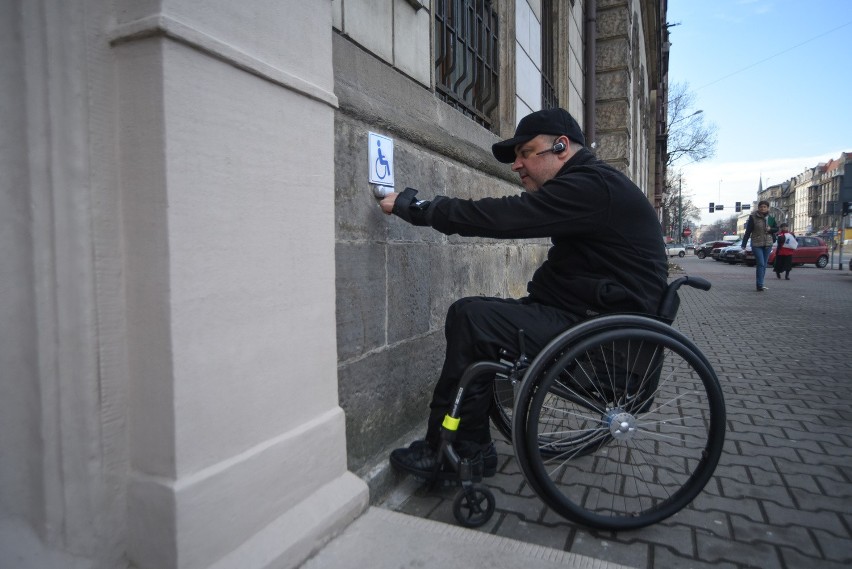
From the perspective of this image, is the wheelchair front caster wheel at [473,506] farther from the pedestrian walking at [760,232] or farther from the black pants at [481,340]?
the pedestrian walking at [760,232]

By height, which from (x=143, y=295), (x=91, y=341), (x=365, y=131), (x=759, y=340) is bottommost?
(x=759, y=340)

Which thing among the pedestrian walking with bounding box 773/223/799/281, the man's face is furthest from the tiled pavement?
the pedestrian walking with bounding box 773/223/799/281

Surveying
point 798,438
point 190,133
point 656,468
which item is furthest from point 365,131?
point 798,438

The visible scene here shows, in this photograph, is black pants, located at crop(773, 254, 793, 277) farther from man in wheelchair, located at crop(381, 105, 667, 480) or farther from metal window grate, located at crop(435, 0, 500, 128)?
man in wheelchair, located at crop(381, 105, 667, 480)

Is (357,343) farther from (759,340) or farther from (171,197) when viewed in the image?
(759,340)

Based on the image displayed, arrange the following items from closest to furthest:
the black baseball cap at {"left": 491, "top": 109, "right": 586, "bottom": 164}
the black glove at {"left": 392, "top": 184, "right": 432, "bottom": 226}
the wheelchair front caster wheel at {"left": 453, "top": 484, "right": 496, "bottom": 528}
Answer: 1. the wheelchair front caster wheel at {"left": 453, "top": 484, "right": 496, "bottom": 528}
2. the black glove at {"left": 392, "top": 184, "right": 432, "bottom": 226}
3. the black baseball cap at {"left": 491, "top": 109, "right": 586, "bottom": 164}

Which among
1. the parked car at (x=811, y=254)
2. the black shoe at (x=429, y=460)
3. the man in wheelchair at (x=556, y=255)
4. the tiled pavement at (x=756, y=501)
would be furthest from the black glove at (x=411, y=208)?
the parked car at (x=811, y=254)

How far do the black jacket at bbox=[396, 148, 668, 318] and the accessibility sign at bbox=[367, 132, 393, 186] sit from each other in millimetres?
512

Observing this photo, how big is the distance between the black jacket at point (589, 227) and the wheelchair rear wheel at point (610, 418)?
0.22 metres

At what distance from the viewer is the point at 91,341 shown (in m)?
1.46

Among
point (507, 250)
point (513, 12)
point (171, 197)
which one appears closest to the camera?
point (171, 197)

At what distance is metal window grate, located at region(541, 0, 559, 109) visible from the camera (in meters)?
7.36

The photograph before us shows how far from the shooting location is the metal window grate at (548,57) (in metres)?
7.36

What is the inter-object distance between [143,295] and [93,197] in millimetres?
284
